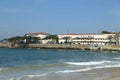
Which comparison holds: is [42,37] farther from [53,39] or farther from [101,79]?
[101,79]

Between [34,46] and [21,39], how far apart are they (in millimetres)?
21783

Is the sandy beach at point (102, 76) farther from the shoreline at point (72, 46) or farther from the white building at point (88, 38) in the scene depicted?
the white building at point (88, 38)

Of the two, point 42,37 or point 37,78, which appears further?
point 42,37

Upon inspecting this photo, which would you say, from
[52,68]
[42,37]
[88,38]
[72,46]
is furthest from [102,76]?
[42,37]

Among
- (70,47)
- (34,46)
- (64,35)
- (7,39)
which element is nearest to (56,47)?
(70,47)

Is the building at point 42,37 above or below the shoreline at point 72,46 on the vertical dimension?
above

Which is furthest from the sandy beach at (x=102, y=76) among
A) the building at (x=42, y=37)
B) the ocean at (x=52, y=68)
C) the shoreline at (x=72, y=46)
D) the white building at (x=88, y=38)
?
the building at (x=42, y=37)

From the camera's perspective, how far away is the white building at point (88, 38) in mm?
142000

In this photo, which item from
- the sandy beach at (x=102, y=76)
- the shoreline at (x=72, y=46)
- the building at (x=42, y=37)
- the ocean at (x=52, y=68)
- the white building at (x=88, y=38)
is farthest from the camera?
the building at (x=42, y=37)

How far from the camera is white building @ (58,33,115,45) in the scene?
14200cm

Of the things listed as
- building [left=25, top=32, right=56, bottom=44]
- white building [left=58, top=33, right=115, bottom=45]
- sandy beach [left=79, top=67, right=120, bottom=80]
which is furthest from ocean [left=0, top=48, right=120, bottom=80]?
building [left=25, top=32, right=56, bottom=44]

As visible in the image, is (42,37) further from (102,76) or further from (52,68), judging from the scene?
(102,76)

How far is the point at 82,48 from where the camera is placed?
11856 cm

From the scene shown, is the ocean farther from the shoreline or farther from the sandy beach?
the shoreline
